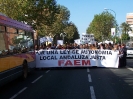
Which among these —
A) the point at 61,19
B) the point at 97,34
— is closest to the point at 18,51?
the point at 61,19

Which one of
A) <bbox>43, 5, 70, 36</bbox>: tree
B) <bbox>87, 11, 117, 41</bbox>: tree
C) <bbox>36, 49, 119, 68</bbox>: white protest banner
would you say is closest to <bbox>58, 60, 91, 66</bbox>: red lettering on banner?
<bbox>36, 49, 119, 68</bbox>: white protest banner

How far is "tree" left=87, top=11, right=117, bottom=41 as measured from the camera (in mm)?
100750

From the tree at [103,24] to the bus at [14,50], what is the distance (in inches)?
3378

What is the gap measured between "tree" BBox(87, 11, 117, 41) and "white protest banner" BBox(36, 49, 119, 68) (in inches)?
3122

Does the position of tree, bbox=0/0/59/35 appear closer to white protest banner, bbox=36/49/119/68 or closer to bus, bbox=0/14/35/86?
white protest banner, bbox=36/49/119/68

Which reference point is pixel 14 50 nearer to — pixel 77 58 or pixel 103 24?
pixel 77 58

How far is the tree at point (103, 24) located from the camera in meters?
101

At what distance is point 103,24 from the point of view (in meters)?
105

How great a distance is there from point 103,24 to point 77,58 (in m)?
85.1

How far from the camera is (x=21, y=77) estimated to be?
14.2m

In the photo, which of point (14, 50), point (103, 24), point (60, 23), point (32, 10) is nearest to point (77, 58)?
point (14, 50)

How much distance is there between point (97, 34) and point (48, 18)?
71.7 metres

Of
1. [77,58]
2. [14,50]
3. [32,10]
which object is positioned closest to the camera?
[14,50]

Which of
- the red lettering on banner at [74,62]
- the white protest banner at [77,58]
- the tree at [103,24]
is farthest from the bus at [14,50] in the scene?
the tree at [103,24]
